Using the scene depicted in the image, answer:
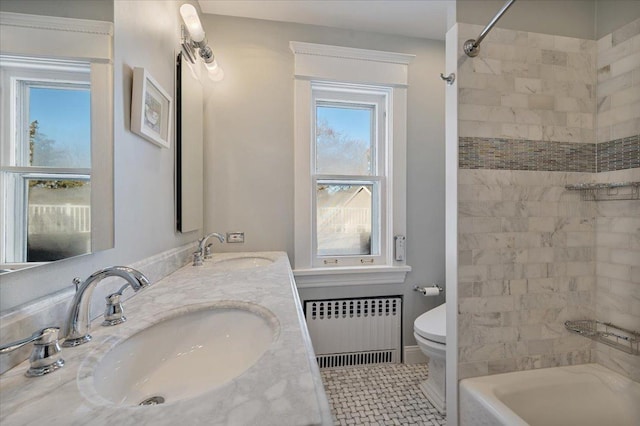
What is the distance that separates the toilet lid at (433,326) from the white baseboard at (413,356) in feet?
1.30

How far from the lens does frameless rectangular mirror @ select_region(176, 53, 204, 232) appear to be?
4.86ft

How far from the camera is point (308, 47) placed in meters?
1.93

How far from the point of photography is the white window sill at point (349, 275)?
6.28 feet

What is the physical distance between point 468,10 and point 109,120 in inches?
58.4

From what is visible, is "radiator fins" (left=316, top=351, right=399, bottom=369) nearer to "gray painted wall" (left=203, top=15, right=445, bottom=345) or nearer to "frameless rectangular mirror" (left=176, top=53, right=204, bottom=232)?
"gray painted wall" (left=203, top=15, right=445, bottom=345)

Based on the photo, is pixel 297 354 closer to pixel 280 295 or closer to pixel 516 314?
pixel 280 295

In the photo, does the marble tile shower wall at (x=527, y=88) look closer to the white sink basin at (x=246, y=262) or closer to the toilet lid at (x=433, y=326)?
the toilet lid at (x=433, y=326)

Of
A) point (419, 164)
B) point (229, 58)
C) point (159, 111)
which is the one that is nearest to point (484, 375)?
point (419, 164)

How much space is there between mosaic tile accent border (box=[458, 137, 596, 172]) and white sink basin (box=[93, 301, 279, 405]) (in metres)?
1.07

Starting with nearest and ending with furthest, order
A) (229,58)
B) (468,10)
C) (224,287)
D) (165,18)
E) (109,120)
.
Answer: (109,120) < (224,287) < (468,10) < (165,18) < (229,58)

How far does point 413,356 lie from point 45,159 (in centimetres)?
228

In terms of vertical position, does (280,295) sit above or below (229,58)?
below

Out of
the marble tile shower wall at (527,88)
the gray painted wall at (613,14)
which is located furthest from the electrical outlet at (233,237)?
the gray painted wall at (613,14)

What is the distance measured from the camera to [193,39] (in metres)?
1.48
